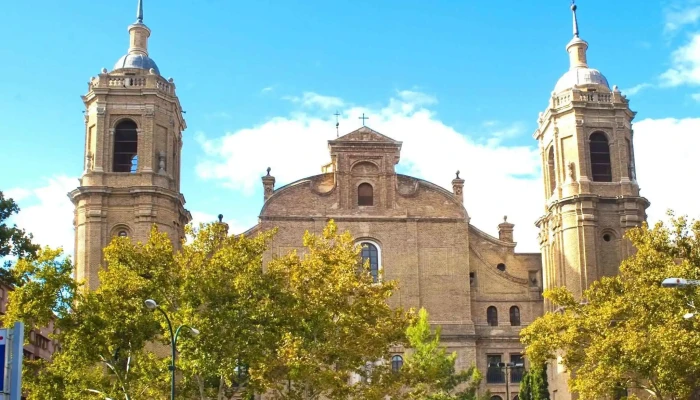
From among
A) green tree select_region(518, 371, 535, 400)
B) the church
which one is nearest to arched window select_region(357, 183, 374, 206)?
the church

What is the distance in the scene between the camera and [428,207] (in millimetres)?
62000

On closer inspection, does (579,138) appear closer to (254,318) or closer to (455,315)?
(455,315)

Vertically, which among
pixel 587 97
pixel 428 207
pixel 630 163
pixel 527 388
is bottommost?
pixel 527 388

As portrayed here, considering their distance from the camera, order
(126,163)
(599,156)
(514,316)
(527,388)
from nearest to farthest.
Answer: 1. (527,388)
2. (126,163)
3. (599,156)
4. (514,316)

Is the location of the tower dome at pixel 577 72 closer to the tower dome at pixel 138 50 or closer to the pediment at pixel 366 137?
the pediment at pixel 366 137

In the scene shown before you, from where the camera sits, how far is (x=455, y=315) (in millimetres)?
60219

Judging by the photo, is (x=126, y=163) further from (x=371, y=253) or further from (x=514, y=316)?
(x=514, y=316)

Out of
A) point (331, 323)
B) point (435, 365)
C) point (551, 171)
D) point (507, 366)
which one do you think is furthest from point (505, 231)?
point (331, 323)

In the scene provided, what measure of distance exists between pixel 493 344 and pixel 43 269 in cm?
3031

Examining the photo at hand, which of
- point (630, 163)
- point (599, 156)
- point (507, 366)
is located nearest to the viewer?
point (507, 366)

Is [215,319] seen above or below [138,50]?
below

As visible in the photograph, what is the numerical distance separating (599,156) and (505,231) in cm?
746

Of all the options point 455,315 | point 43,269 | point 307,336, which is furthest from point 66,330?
point 455,315

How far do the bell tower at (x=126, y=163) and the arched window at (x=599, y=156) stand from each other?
24208 millimetres
